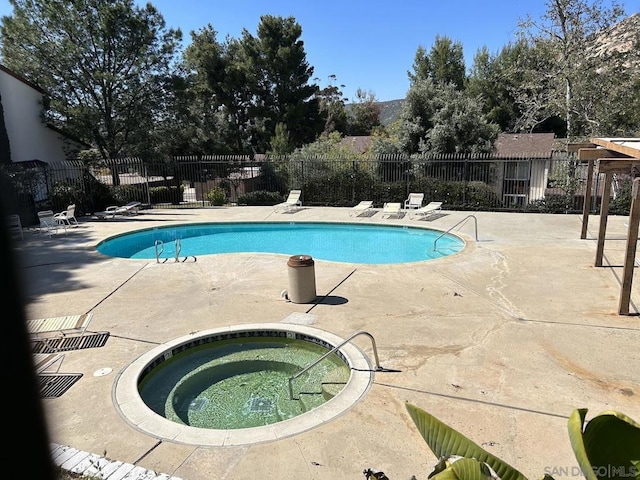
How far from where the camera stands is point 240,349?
6391 millimetres

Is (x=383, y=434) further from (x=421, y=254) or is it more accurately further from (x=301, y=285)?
(x=421, y=254)

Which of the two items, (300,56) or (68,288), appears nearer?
(68,288)

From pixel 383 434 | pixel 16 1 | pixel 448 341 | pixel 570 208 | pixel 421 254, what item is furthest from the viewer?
pixel 16 1

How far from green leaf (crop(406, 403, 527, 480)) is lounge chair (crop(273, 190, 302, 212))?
17.0 metres

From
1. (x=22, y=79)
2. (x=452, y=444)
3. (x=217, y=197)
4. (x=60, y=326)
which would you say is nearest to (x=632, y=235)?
(x=452, y=444)

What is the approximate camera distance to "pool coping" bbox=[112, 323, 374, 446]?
4090mm

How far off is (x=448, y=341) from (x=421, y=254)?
21.8 feet

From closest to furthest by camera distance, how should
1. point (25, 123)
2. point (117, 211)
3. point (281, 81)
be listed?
point (117, 211)
point (25, 123)
point (281, 81)

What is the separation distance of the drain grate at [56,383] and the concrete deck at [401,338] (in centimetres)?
11

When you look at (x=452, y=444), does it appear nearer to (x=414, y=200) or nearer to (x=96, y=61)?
(x=414, y=200)

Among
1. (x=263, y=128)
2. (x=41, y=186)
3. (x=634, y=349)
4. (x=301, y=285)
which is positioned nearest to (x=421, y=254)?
(x=301, y=285)

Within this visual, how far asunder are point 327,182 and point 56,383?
1612 cm

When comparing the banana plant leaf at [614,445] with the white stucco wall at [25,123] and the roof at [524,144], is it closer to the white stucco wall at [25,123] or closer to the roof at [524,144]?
the roof at [524,144]

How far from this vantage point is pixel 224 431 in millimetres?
4215
